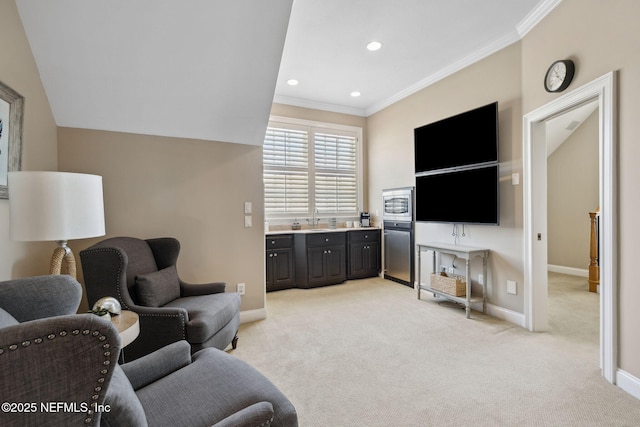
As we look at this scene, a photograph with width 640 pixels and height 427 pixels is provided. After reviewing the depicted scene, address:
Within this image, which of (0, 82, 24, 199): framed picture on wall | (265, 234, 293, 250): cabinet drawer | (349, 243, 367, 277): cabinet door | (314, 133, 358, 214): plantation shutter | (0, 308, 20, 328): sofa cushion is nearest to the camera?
(0, 308, 20, 328): sofa cushion

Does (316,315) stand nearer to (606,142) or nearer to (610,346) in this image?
(610,346)

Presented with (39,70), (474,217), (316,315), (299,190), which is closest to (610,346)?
(474,217)

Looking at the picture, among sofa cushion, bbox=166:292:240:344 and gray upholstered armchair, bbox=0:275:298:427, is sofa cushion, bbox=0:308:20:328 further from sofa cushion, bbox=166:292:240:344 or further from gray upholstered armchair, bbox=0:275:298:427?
sofa cushion, bbox=166:292:240:344

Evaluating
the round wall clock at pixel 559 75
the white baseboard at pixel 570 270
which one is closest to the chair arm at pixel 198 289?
the round wall clock at pixel 559 75

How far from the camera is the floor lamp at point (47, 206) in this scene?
1642mm

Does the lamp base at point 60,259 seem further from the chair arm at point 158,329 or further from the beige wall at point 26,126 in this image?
the chair arm at point 158,329

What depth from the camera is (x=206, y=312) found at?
88.5 inches

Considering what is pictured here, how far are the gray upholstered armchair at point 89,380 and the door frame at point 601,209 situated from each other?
2.29 metres

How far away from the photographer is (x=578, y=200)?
534 cm

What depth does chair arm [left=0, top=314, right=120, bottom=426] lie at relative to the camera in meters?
0.67

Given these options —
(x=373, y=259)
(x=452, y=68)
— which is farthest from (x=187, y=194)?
(x=452, y=68)

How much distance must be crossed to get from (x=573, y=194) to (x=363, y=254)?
387 cm

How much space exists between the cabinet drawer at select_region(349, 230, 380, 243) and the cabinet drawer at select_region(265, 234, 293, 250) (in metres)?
1.07

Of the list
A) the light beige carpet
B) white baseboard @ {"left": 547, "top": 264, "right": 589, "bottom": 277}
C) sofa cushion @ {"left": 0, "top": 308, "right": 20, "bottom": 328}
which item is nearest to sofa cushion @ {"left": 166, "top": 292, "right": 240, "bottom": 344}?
the light beige carpet
